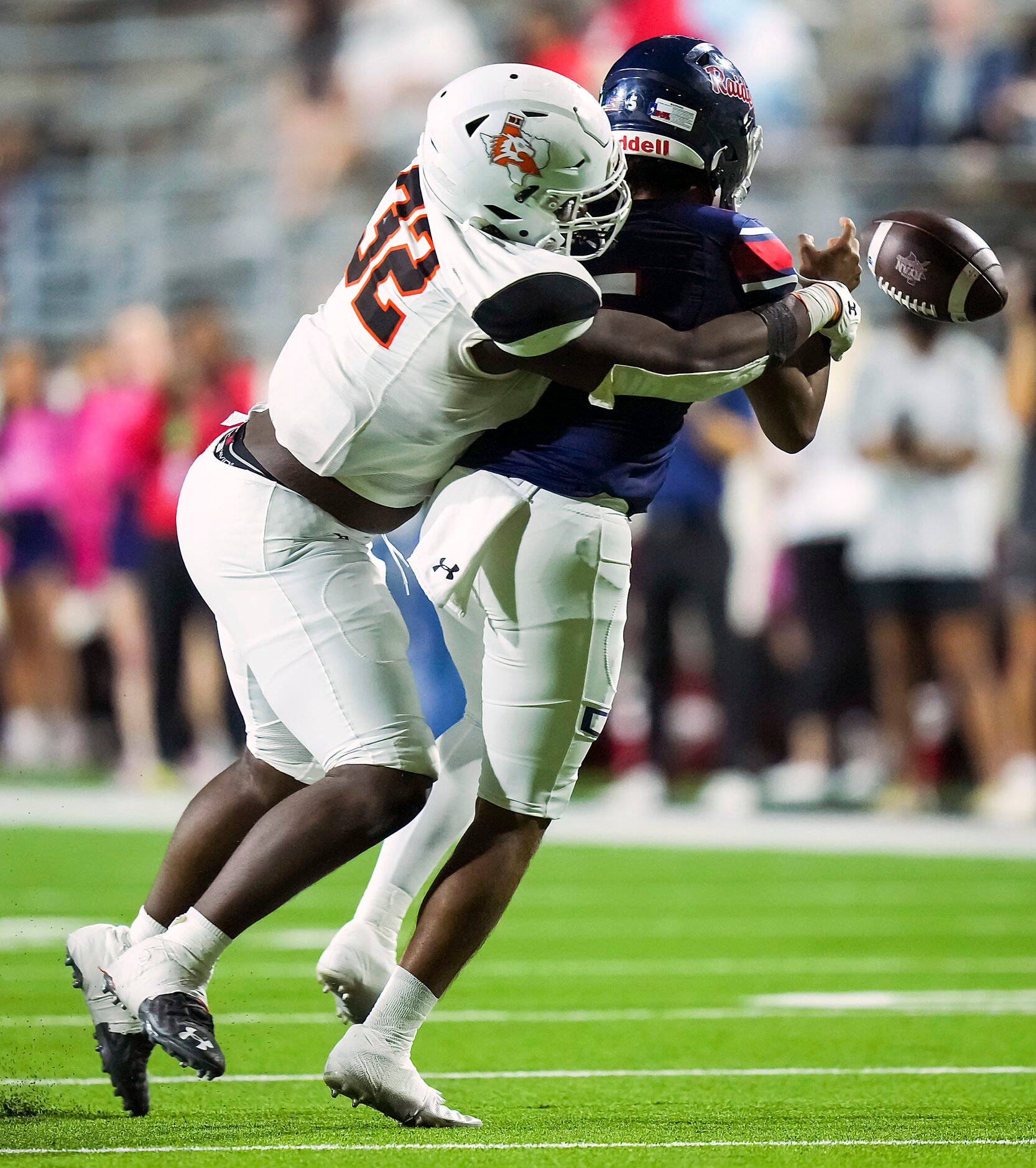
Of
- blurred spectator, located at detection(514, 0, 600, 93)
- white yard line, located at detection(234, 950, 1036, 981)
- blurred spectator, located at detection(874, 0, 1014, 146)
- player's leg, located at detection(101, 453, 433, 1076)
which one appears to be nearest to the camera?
player's leg, located at detection(101, 453, 433, 1076)

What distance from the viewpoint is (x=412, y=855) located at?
3.78 meters

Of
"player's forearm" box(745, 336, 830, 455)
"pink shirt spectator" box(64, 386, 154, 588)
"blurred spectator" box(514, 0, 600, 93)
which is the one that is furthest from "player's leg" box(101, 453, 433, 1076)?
"blurred spectator" box(514, 0, 600, 93)

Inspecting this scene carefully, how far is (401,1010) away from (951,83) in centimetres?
771

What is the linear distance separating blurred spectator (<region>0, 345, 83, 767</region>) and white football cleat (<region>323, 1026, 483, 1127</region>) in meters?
7.67

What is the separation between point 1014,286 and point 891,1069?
16.6 ft

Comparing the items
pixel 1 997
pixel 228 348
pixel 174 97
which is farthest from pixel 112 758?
pixel 1 997

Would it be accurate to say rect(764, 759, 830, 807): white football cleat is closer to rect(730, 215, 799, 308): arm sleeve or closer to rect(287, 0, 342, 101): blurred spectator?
rect(287, 0, 342, 101): blurred spectator

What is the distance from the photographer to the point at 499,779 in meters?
3.45

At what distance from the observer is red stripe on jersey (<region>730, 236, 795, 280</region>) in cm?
339

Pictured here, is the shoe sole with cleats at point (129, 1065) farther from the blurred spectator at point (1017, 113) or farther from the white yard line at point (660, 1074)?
the blurred spectator at point (1017, 113)

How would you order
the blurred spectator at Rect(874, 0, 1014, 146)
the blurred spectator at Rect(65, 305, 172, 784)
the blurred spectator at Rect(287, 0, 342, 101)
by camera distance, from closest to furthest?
the blurred spectator at Rect(65, 305, 172, 784), the blurred spectator at Rect(874, 0, 1014, 146), the blurred spectator at Rect(287, 0, 342, 101)

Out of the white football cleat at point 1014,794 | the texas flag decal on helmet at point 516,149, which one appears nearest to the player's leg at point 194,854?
the texas flag decal on helmet at point 516,149

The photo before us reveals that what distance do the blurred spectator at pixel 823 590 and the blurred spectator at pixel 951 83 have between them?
173cm

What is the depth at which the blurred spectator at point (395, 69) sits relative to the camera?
37.5ft
